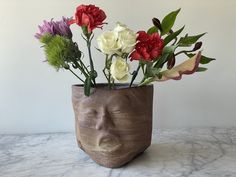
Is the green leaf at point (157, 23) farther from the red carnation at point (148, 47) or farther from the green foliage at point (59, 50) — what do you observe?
the green foliage at point (59, 50)

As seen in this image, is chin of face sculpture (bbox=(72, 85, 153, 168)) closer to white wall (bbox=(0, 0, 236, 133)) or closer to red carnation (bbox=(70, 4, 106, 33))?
red carnation (bbox=(70, 4, 106, 33))

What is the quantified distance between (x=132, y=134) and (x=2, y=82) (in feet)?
1.93

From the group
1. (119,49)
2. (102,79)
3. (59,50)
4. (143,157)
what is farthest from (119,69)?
(102,79)

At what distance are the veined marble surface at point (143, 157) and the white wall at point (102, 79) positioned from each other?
0.06m

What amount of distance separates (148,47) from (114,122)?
0.67ft

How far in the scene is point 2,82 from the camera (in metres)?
1.10

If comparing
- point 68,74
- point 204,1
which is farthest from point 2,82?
point 204,1

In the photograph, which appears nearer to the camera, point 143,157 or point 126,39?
point 126,39

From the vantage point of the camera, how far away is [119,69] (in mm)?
720

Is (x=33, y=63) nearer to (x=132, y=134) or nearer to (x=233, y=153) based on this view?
(x=132, y=134)

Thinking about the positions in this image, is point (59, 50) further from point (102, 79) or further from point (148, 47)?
point (102, 79)

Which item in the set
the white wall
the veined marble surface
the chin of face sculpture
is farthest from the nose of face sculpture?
the white wall

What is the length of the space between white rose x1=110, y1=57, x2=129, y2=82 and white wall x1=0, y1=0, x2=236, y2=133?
361mm

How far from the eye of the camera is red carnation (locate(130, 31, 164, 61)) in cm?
71
